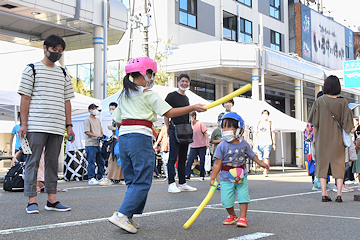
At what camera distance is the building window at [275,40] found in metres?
31.0

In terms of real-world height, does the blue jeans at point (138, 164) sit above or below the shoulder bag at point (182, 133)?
below

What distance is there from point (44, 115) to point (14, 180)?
372cm

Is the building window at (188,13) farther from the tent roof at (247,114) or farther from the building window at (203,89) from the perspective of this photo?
the tent roof at (247,114)

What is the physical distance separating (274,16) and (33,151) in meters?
27.9

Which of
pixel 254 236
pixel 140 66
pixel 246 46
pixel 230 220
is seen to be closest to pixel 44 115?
pixel 140 66

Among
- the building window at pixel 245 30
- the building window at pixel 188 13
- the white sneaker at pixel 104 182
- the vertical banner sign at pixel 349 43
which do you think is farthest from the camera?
the vertical banner sign at pixel 349 43

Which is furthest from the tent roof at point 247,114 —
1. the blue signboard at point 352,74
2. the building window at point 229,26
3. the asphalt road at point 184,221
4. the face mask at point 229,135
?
the face mask at point 229,135

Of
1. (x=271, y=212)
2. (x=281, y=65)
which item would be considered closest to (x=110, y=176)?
(x=271, y=212)

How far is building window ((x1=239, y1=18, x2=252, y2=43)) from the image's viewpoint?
28281 mm

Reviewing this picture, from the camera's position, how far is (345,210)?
6.07m

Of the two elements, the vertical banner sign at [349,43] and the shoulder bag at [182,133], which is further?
the vertical banner sign at [349,43]

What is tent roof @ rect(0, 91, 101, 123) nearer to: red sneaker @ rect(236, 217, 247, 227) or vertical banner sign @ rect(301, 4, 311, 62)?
red sneaker @ rect(236, 217, 247, 227)

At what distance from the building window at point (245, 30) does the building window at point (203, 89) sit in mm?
3654

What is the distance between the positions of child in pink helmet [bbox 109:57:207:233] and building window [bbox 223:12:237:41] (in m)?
23.0
